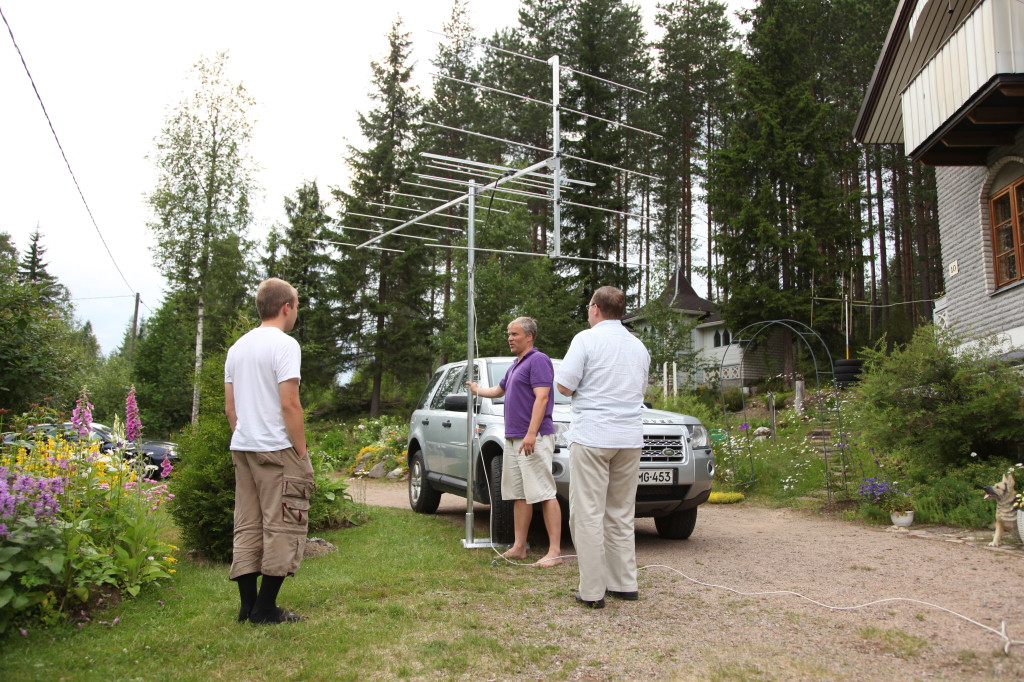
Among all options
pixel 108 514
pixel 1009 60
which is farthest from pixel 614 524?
pixel 1009 60

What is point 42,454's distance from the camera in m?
5.45

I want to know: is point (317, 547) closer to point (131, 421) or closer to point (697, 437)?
point (131, 421)

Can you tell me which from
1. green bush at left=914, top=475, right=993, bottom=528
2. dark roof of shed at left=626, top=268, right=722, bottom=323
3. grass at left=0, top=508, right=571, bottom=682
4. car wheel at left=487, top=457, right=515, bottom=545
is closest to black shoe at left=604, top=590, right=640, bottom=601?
grass at left=0, top=508, right=571, bottom=682

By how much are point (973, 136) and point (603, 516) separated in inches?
359

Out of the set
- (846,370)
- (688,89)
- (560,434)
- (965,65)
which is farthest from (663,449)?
(688,89)

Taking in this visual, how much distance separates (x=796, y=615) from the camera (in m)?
4.23

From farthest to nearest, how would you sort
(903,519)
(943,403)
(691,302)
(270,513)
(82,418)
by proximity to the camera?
(691,302) < (943,403) < (903,519) < (82,418) < (270,513)

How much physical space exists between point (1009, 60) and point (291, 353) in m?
9.11

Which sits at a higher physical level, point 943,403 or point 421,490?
point 943,403

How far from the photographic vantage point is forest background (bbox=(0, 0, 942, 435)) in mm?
24578

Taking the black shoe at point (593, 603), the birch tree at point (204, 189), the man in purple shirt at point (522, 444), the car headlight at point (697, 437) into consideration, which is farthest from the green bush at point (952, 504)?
the birch tree at point (204, 189)

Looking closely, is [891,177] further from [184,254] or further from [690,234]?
[184,254]

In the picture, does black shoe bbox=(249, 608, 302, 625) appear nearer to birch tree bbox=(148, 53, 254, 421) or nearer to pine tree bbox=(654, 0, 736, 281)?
birch tree bbox=(148, 53, 254, 421)

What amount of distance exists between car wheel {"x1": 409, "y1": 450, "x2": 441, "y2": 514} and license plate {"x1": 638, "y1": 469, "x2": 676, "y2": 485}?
3.18 metres
